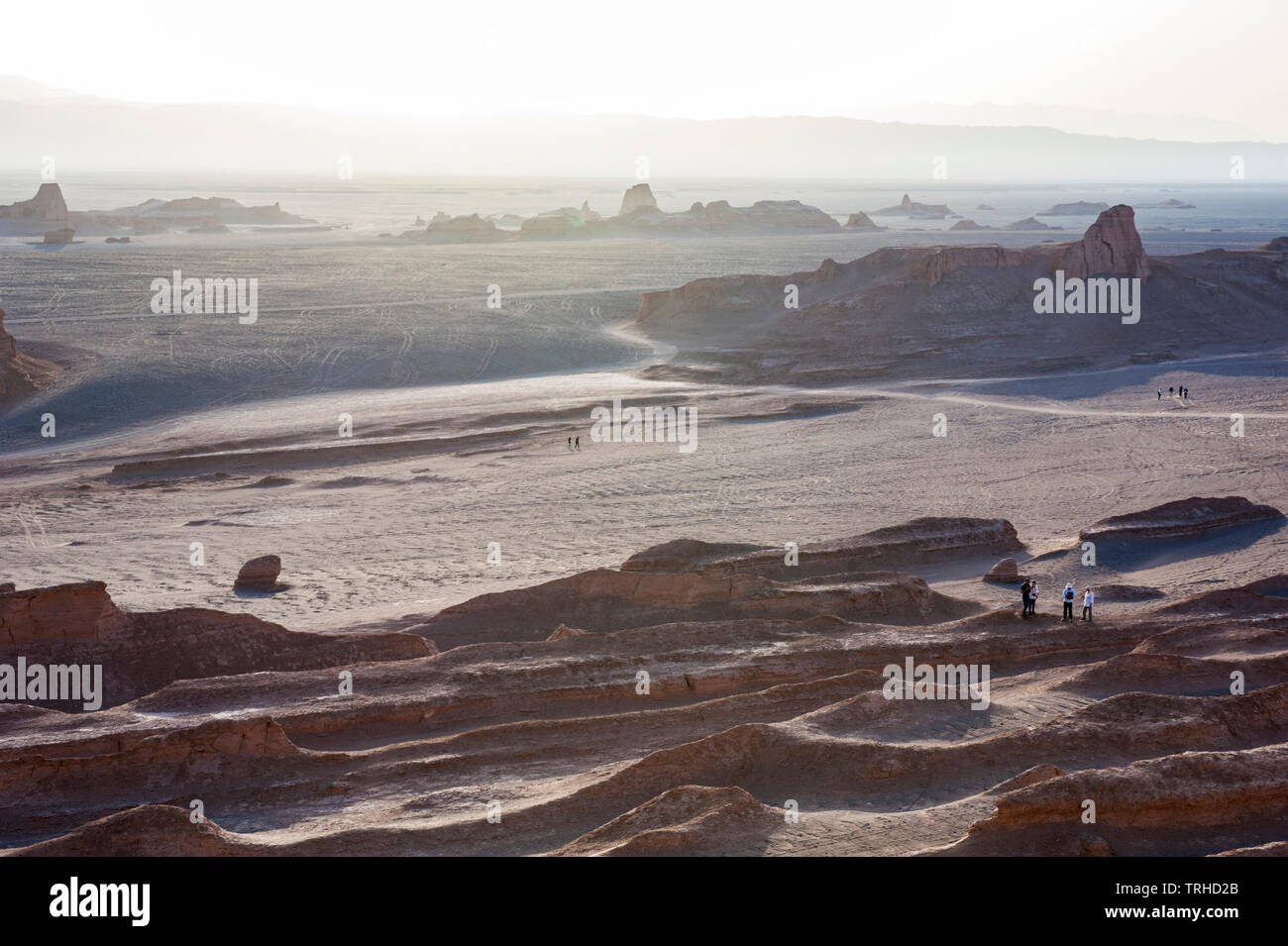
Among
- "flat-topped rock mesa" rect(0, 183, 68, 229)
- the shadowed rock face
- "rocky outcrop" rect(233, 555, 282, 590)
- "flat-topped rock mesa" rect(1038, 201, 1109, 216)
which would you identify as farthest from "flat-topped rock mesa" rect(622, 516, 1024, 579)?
"flat-topped rock mesa" rect(1038, 201, 1109, 216)

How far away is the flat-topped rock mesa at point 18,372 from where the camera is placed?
118 feet

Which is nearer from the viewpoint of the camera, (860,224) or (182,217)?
(182,217)

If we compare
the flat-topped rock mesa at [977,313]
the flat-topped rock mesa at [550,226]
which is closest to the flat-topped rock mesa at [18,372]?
the flat-topped rock mesa at [977,313]

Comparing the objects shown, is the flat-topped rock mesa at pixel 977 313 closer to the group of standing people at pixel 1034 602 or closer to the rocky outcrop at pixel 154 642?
the group of standing people at pixel 1034 602

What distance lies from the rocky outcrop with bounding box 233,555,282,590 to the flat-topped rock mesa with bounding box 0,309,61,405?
21213 mm

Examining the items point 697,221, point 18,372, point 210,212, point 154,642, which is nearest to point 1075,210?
A: point 697,221

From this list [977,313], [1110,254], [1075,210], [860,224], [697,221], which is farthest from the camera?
[1075,210]

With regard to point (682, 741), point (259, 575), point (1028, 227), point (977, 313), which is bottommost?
point (682, 741)

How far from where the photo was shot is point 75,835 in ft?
31.1

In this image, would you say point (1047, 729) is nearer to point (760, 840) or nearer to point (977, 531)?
point (760, 840)

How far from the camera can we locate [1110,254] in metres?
49.6

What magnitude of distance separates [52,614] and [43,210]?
277 feet

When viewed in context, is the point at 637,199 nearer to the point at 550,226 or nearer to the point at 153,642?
the point at 550,226
